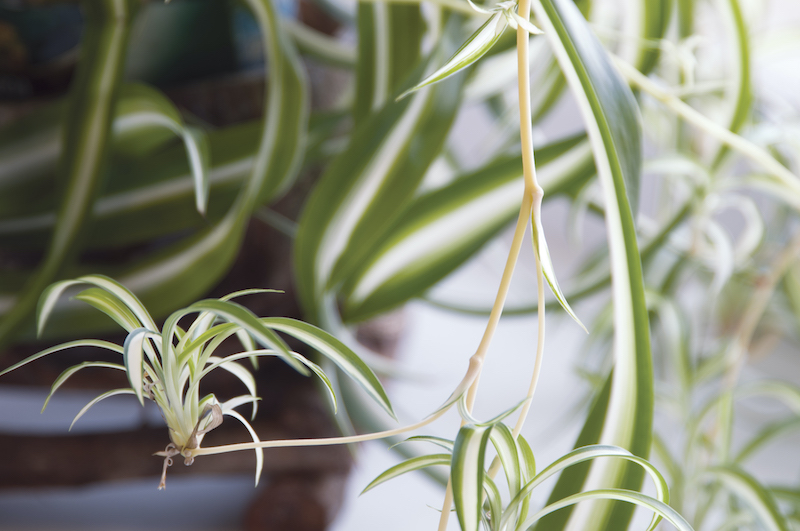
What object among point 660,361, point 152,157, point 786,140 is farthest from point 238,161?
point 660,361

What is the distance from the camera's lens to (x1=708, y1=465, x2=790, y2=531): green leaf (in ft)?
0.67

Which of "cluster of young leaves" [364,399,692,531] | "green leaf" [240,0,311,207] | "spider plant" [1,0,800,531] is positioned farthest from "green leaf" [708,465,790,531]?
"green leaf" [240,0,311,207]

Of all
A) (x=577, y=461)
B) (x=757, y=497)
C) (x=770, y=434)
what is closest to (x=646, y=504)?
(x=577, y=461)

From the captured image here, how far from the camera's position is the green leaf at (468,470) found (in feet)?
0.31

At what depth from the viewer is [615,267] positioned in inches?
6.1

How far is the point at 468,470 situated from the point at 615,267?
8 cm

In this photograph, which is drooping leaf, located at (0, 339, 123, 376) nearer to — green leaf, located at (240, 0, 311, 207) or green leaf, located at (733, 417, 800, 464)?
green leaf, located at (240, 0, 311, 207)

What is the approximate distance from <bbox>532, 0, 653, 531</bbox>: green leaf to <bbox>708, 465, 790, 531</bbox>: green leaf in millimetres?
98

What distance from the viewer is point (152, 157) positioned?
1.10 ft

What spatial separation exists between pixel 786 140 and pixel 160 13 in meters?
0.35

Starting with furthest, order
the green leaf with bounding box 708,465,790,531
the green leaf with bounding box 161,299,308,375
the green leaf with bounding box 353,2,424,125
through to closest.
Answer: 1. the green leaf with bounding box 353,2,424,125
2. the green leaf with bounding box 708,465,790,531
3. the green leaf with bounding box 161,299,308,375

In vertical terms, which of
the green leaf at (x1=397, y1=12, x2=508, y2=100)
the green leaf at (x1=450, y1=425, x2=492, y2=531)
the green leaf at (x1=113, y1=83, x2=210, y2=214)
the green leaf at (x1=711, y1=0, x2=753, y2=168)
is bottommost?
the green leaf at (x1=450, y1=425, x2=492, y2=531)

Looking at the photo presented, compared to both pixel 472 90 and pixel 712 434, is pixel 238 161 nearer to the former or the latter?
pixel 472 90

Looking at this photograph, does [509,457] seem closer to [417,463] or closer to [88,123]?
[417,463]
